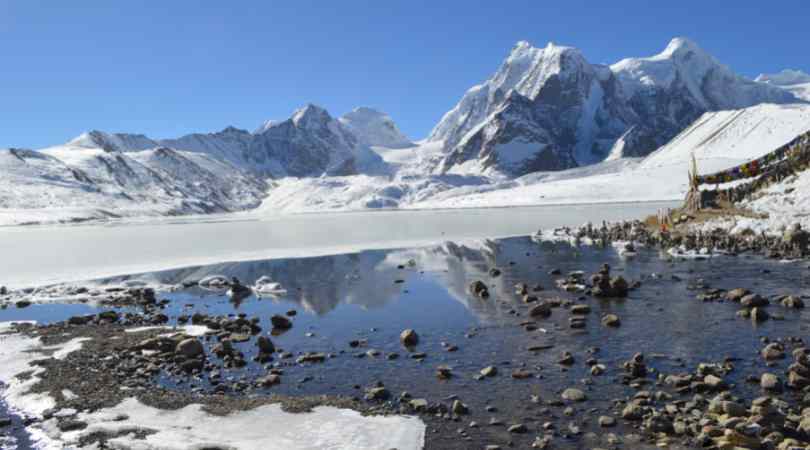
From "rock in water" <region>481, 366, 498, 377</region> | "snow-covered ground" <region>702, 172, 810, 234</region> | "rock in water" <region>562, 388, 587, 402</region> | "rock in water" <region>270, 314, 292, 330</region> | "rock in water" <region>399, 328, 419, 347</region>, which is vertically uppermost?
"snow-covered ground" <region>702, 172, 810, 234</region>

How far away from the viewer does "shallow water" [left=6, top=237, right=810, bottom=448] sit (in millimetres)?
19750

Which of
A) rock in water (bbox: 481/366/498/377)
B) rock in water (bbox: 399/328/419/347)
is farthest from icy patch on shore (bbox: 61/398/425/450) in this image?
rock in water (bbox: 399/328/419/347)

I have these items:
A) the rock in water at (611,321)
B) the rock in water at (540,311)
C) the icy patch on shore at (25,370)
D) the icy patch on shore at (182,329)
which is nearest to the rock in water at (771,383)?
the rock in water at (611,321)

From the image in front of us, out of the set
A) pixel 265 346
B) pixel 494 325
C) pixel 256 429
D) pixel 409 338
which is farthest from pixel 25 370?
pixel 494 325

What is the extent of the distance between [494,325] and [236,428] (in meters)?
14.4

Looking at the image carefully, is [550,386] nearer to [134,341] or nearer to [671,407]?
[671,407]

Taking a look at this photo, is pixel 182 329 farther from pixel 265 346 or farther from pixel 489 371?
pixel 489 371

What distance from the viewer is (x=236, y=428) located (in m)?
16.9

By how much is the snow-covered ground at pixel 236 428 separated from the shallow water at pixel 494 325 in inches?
68.3

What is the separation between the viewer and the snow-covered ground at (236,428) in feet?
52.1

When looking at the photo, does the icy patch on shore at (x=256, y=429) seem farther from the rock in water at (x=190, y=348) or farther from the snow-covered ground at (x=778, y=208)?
the snow-covered ground at (x=778, y=208)

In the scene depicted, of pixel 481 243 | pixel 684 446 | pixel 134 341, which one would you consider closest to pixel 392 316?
pixel 134 341

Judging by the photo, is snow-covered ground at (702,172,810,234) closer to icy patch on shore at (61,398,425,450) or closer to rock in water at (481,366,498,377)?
rock in water at (481,366,498,377)

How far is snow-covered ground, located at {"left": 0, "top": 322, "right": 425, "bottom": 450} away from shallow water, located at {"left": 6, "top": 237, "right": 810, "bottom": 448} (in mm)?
1735
